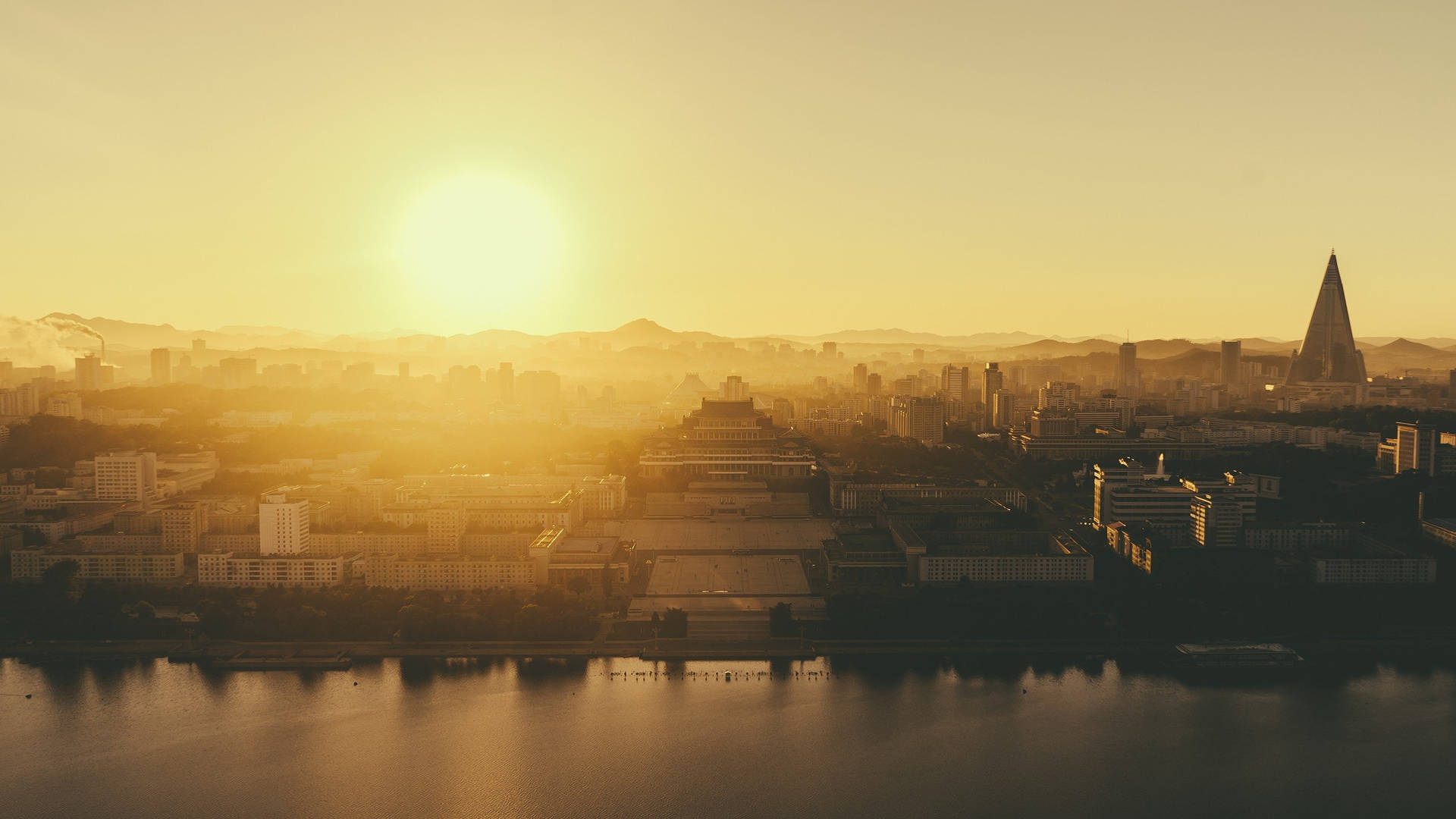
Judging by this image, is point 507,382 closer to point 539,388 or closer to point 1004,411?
point 539,388

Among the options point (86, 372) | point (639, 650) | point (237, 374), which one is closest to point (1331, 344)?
point (639, 650)

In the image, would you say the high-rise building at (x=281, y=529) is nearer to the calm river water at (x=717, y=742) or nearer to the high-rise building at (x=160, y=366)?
the calm river water at (x=717, y=742)

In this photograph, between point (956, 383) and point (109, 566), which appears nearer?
point (109, 566)

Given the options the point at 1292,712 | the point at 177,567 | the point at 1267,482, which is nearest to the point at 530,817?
the point at 1292,712

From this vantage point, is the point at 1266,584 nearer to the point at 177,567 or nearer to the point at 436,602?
the point at 436,602

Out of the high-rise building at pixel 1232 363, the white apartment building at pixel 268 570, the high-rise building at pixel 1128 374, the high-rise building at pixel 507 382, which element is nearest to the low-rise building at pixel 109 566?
the white apartment building at pixel 268 570

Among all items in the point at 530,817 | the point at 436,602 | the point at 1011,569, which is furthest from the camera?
the point at 1011,569

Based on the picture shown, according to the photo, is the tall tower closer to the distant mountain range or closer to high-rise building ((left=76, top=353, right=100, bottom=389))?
the distant mountain range
